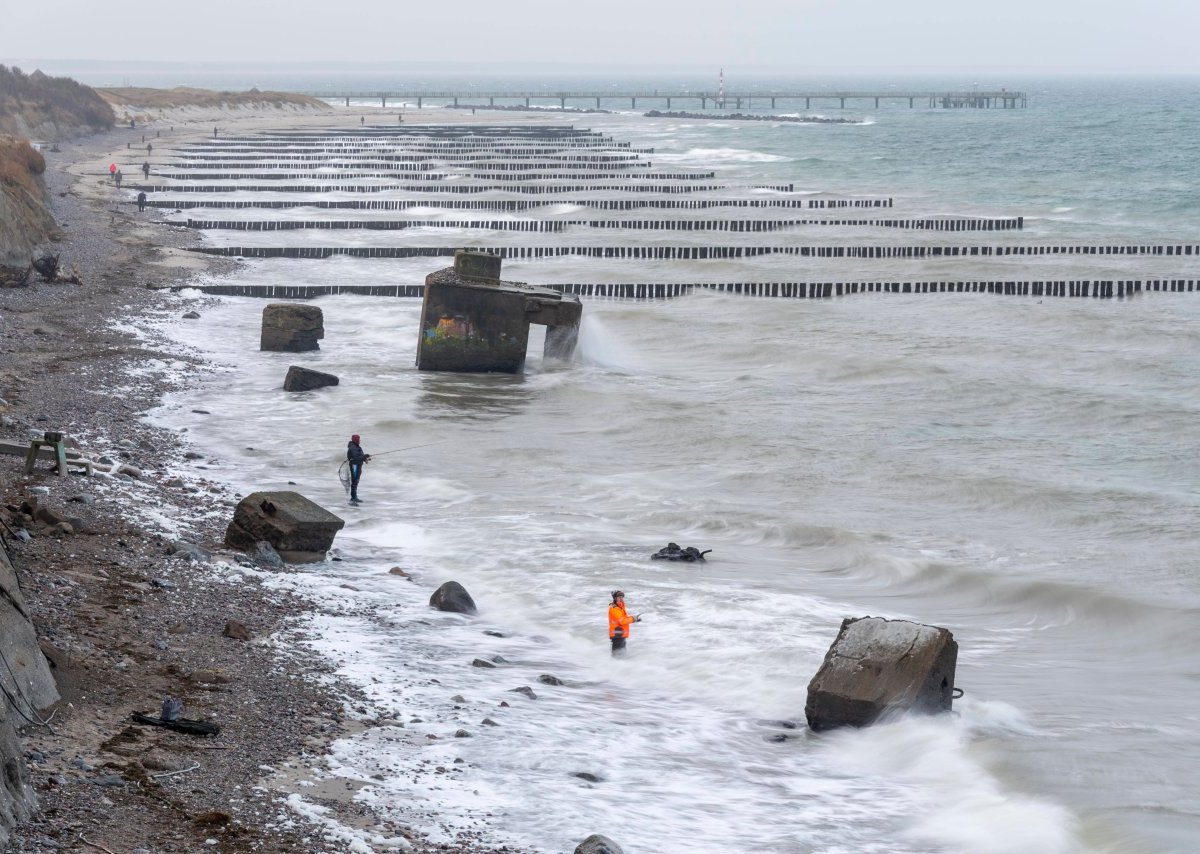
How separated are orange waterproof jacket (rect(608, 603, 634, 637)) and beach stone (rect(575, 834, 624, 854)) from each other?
4474 millimetres

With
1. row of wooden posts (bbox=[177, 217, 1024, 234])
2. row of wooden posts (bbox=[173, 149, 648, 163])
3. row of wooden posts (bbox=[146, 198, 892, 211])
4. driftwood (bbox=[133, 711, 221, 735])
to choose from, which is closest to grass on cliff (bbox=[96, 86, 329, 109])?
row of wooden posts (bbox=[173, 149, 648, 163])

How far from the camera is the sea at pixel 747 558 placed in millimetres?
10914

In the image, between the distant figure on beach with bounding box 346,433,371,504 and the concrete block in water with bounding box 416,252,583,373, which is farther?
the concrete block in water with bounding box 416,252,583,373

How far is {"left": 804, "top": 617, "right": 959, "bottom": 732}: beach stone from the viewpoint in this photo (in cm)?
1214

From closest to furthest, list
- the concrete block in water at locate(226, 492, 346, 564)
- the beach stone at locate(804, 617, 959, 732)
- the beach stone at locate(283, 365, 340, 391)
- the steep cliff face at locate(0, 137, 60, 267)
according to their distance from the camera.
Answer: the beach stone at locate(804, 617, 959, 732) → the concrete block in water at locate(226, 492, 346, 564) → the beach stone at locate(283, 365, 340, 391) → the steep cliff face at locate(0, 137, 60, 267)

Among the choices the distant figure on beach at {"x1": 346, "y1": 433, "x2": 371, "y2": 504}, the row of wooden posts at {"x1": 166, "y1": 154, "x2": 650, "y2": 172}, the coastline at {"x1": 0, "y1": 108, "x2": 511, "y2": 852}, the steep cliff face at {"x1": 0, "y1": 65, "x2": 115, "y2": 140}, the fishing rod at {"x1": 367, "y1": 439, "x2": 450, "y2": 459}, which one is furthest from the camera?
the steep cliff face at {"x1": 0, "y1": 65, "x2": 115, "y2": 140}

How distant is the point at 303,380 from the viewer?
1015 inches

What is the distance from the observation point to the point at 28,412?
19500mm

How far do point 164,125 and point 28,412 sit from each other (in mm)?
116522

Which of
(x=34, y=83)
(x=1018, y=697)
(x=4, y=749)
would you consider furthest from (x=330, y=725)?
(x=34, y=83)

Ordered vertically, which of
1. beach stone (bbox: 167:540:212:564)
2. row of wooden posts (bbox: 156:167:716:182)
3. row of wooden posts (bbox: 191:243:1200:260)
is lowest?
beach stone (bbox: 167:540:212:564)

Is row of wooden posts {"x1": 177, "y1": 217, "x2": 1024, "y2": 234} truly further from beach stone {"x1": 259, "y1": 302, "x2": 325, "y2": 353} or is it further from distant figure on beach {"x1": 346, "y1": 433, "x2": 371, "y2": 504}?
distant figure on beach {"x1": 346, "y1": 433, "x2": 371, "y2": 504}

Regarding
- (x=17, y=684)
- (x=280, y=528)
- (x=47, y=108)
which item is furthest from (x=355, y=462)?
(x=47, y=108)

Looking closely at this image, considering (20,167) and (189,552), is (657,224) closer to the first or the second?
(20,167)
